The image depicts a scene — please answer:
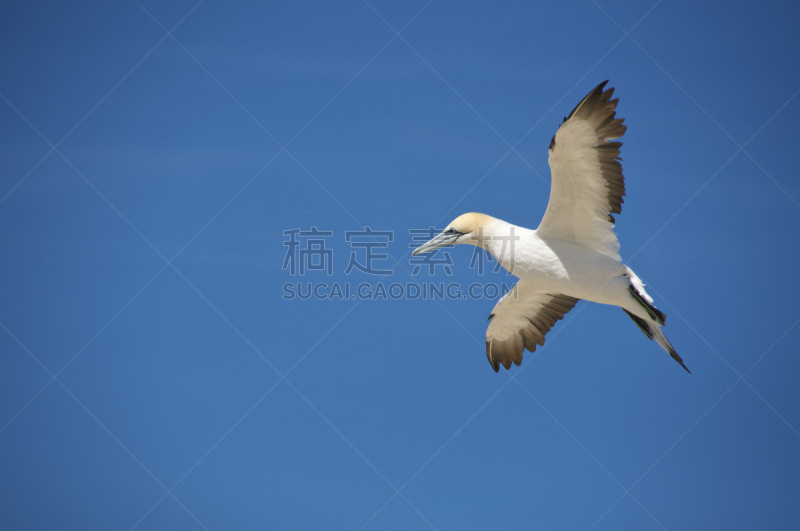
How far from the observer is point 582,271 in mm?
11117

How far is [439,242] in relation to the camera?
474 inches

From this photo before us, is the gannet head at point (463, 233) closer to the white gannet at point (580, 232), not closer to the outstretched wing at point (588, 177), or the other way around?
the white gannet at point (580, 232)

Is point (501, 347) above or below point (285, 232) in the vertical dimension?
above

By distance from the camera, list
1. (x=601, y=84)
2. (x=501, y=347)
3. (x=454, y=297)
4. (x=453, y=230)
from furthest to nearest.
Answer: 1. (x=501, y=347)
2. (x=454, y=297)
3. (x=453, y=230)
4. (x=601, y=84)

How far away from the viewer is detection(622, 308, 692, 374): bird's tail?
1080 cm

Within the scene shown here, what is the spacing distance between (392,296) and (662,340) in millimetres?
4520

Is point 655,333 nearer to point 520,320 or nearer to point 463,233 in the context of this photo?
point 520,320

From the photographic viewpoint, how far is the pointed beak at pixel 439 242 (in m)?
12.0

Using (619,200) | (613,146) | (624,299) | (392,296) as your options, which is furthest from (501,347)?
(613,146)

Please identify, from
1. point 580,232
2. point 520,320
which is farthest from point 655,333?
point 520,320

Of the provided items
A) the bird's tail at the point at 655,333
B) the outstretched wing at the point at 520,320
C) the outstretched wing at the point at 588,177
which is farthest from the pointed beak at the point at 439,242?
the bird's tail at the point at 655,333

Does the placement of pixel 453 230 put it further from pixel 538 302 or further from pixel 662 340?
pixel 662 340

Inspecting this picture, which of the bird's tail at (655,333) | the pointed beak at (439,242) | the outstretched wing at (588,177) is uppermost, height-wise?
the outstretched wing at (588,177)

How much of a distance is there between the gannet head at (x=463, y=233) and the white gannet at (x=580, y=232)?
0.6 inches
